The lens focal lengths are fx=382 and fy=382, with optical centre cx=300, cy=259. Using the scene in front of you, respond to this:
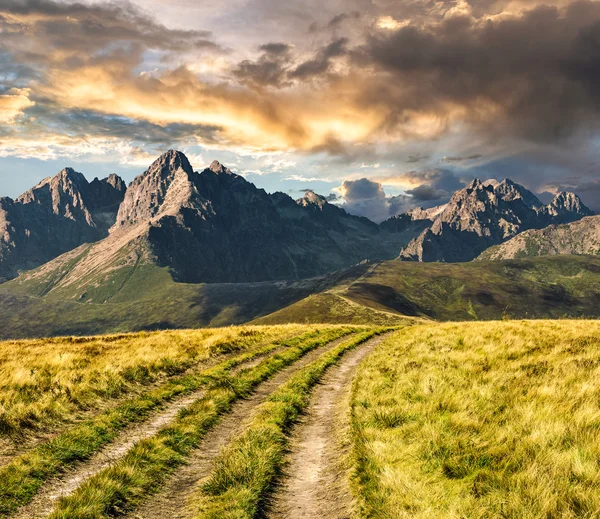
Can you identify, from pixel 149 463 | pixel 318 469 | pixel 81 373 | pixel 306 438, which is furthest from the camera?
pixel 81 373

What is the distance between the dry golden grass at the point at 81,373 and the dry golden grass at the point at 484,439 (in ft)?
33.1

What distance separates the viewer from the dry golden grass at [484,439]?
6977 mm

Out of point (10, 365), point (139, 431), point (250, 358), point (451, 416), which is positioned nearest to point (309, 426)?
point (451, 416)

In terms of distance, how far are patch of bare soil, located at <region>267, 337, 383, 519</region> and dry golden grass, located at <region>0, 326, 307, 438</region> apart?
26.9 feet

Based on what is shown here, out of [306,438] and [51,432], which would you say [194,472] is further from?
[51,432]

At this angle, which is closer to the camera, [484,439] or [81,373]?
[484,439]

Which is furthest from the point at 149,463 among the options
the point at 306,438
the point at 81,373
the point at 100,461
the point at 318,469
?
the point at 81,373

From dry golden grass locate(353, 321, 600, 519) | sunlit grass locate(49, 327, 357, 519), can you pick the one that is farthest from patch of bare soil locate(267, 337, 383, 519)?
sunlit grass locate(49, 327, 357, 519)

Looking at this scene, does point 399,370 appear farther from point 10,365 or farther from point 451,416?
point 10,365

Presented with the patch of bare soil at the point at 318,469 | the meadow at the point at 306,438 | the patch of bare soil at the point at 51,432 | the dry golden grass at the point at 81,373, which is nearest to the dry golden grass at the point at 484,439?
the meadow at the point at 306,438

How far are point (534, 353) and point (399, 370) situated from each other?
20.9 feet

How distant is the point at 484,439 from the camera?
9.54m

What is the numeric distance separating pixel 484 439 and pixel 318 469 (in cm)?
Answer: 424

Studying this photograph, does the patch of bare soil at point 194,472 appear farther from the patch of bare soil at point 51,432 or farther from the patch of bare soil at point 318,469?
the patch of bare soil at point 51,432
